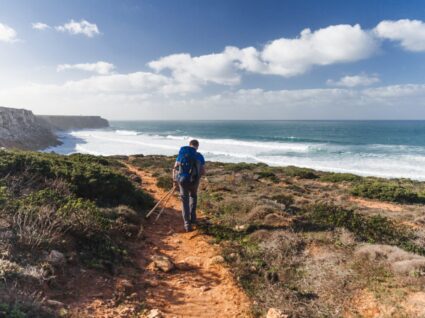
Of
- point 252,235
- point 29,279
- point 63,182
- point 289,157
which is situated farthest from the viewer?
point 289,157

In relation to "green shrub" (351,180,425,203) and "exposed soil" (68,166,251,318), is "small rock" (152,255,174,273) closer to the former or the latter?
"exposed soil" (68,166,251,318)

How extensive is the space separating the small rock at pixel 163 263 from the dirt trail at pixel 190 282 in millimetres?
86

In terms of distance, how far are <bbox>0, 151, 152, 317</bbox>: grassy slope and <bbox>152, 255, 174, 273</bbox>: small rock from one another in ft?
1.74

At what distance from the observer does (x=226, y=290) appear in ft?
13.2

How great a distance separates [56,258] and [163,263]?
159cm

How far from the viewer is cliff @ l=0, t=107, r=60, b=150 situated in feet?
136

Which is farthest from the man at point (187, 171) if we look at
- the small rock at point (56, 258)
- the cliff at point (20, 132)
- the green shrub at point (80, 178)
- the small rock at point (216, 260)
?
the cliff at point (20, 132)

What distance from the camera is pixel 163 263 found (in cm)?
461

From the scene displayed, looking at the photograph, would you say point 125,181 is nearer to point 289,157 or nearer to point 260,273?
point 260,273

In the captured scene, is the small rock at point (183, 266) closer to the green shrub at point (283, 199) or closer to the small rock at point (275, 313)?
the small rock at point (275, 313)

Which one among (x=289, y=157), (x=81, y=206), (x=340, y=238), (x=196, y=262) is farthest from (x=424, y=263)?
(x=289, y=157)

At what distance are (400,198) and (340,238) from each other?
329 inches

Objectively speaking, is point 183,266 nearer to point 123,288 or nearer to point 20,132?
point 123,288

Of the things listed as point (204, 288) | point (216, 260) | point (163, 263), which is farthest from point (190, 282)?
point (216, 260)
